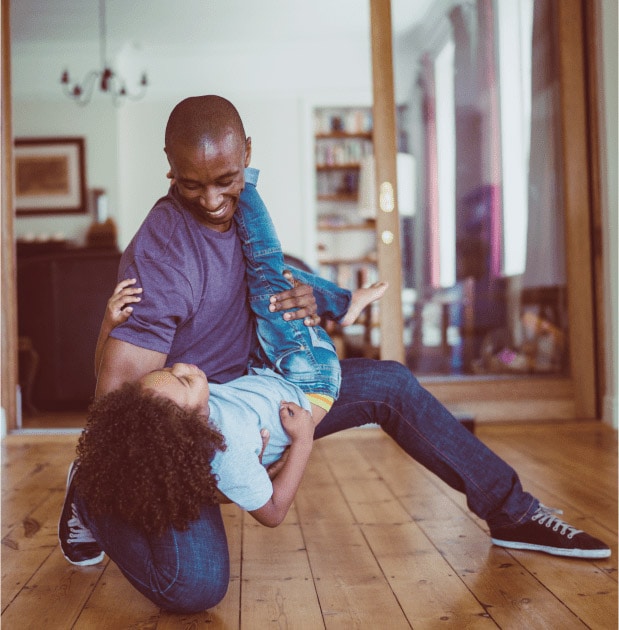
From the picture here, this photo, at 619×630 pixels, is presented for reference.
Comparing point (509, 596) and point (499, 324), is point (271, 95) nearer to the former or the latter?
point (499, 324)

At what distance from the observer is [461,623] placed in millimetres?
1330

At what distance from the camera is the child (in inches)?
47.6

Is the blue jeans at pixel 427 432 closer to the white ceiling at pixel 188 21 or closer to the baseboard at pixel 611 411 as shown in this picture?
the baseboard at pixel 611 411

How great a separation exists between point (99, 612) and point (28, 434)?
2194 millimetres

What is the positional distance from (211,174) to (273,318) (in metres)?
0.35

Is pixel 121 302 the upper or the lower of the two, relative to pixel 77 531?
upper

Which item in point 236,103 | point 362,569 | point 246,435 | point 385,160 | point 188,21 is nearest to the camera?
point 246,435

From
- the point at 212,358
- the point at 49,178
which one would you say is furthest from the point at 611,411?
the point at 49,178

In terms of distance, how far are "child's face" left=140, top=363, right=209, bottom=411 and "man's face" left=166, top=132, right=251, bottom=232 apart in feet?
1.05

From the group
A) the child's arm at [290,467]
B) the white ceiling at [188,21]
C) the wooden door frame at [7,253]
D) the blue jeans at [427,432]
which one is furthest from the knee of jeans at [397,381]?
the white ceiling at [188,21]

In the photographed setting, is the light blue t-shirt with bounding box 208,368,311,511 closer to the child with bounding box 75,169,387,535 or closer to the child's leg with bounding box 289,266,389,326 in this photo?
the child with bounding box 75,169,387,535

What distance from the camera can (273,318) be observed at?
1557mm

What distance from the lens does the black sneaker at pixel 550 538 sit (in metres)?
1.64

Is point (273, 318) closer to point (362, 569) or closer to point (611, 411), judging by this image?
point (362, 569)
